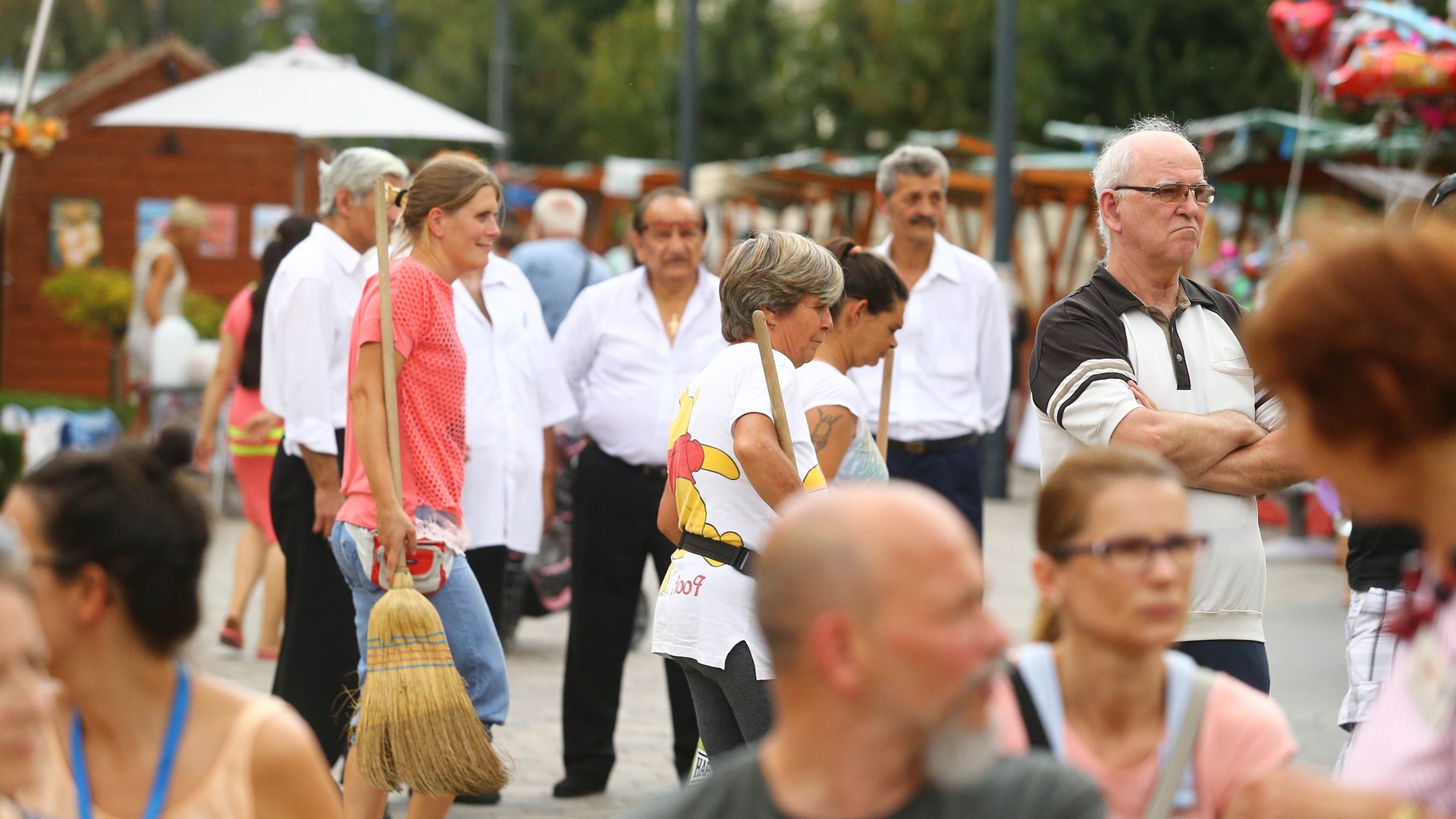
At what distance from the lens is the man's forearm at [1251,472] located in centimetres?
404

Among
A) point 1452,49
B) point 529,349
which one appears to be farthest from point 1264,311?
point 1452,49

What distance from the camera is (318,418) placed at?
594 centimetres

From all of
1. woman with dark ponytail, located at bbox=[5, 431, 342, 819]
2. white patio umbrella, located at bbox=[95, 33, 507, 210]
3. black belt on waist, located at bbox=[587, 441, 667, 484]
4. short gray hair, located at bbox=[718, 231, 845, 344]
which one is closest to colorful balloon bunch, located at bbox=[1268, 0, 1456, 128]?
white patio umbrella, located at bbox=[95, 33, 507, 210]

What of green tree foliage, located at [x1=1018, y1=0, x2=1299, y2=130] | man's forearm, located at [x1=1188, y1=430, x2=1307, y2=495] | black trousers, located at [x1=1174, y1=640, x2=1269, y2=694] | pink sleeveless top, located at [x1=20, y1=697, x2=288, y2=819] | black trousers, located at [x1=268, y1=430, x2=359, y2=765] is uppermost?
green tree foliage, located at [x1=1018, y1=0, x2=1299, y2=130]

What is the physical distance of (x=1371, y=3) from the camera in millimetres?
11898

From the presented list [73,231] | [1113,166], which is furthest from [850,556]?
[73,231]

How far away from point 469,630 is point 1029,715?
2.61m

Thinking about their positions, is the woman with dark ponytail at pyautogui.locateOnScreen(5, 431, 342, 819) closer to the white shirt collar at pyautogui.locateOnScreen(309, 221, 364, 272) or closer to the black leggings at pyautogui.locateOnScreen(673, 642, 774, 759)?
the black leggings at pyautogui.locateOnScreen(673, 642, 774, 759)

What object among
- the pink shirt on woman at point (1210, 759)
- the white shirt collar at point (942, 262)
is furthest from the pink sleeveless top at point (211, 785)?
the white shirt collar at point (942, 262)

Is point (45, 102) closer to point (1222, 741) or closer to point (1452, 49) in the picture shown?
point (1452, 49)

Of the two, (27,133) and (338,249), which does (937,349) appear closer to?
(338,249)

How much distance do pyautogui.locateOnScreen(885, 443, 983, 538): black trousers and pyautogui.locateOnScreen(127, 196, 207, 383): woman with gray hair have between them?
807 cm

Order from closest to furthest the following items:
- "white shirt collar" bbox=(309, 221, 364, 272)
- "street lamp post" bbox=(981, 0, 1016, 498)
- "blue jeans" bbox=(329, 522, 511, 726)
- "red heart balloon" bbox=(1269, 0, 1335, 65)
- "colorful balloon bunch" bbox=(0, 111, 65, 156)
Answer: "blue jeans" bbox=(329, 522, 511, 726)
"white shirt collar" bbox=(309, 221, 364, 272)
"colorful balloon bunch" bbox=(0, 111, 65, 156)
"red heart balloon" bbox=(1269, 0, 1335, 65)
"street lamp post" bbox=(981, 0, 1016, 498)

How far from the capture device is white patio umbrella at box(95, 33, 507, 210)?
11.0 meters
